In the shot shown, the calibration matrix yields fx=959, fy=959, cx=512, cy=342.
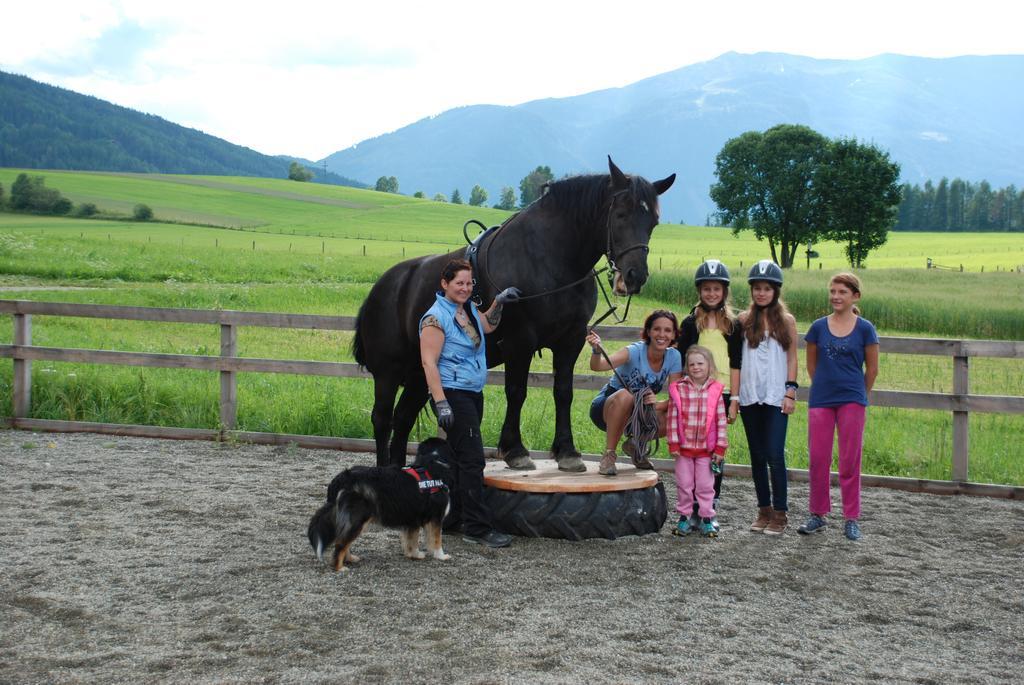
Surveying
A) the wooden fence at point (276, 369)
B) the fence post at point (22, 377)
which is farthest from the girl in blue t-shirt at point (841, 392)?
the fence post at point (22, 377)

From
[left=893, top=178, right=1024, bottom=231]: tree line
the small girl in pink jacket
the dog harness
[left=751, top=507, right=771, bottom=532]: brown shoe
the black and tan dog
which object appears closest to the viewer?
the black and tan dog

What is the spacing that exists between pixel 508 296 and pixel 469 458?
3.30ft

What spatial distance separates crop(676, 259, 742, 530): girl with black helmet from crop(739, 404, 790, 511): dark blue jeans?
144mm

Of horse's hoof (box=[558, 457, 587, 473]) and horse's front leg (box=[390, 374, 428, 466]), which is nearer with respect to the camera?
horse's hoof (box=[558, 457, 587, 473])

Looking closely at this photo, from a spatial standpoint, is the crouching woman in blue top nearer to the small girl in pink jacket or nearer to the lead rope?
the lead rope

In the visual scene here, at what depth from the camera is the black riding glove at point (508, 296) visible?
18.9 ft

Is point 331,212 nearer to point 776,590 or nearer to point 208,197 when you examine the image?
point 208,197

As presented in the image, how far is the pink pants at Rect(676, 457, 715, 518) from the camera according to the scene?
597 centimetres

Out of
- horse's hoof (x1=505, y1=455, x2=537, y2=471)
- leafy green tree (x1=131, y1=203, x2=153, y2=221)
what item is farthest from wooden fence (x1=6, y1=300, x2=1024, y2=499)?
leafy green tree (x1=131, y1=203, x2=153, y2=221)

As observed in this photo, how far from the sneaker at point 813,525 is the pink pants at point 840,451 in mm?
47

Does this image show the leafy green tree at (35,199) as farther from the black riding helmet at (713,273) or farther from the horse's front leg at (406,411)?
the black riding helmet at (713,273)

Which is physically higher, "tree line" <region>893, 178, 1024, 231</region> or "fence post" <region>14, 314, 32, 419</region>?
"tree line" <region>893, 178, 1024, 231</region>

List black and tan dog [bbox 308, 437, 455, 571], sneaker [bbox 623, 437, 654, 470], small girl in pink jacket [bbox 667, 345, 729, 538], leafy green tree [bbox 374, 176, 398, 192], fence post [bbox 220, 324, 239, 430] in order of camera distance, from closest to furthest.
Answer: black and tan dog [bbox 308, 437, 455, 571] < small girl in pink jacket [bbox 667, 345, 729, 538] < sneaker [bbox 623, 437, 654, 470] < fence post [bbox 220, 324, 239, 430] < leafy green tree [bbox 374, 176, 398, 192]

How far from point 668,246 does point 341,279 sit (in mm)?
44718
